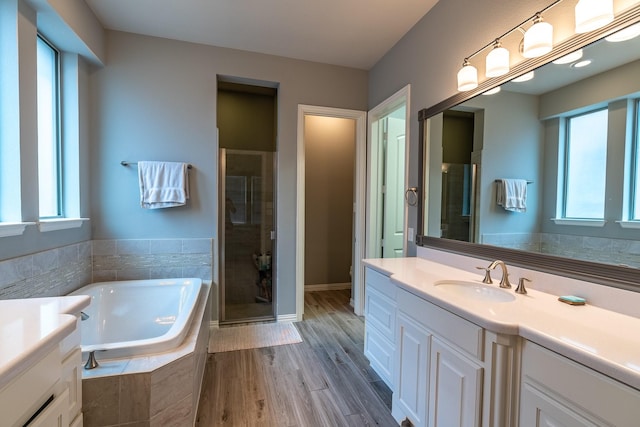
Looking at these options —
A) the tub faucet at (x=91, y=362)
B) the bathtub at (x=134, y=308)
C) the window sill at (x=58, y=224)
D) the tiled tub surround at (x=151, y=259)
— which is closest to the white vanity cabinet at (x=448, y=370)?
the bathtub at (x=134, y=308)

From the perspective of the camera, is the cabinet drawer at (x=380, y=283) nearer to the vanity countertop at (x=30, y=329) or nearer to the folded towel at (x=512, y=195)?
the folded towel at (x=512, y=195)

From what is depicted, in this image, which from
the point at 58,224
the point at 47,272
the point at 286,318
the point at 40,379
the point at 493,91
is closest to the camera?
the point at 40,379

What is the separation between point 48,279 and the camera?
1.95 m

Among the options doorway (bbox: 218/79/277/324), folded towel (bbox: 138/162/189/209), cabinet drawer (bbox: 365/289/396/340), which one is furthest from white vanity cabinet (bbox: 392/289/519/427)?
folded towel (bbox: 138/162/189/209)

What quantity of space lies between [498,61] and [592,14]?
424 mm

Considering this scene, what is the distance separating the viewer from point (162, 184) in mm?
2625

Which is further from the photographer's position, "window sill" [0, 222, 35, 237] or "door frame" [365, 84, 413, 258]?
"door frame" [365, 84, 413, 258]

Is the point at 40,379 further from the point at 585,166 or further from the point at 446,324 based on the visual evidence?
the point at 585,166

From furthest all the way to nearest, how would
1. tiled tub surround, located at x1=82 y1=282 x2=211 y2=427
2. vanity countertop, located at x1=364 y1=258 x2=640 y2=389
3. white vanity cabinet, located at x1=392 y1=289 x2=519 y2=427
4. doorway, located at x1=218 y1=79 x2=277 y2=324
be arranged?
doorway, located at x1=218 y1=79 x2=277 y2=324
tiled tub surround, located at x1=82 y1=282 x2=211 y2=427
white vanity cabinet, located at x1=392 y1=289 x2=519 y2=427
vanity countertop, located at x1=364 y1=258 x2=640 y2=389

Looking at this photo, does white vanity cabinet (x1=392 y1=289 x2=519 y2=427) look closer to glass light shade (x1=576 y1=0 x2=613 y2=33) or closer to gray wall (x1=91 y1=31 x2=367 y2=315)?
glass light shade (x1=576 y1=0 x2=613 y2=33)

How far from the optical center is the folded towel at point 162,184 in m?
2.61

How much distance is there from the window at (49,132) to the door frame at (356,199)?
203 centimetres

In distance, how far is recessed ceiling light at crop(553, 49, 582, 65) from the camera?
126 centimetres

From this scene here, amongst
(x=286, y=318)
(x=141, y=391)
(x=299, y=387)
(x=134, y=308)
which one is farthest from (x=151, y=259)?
(x=299, y=387)
